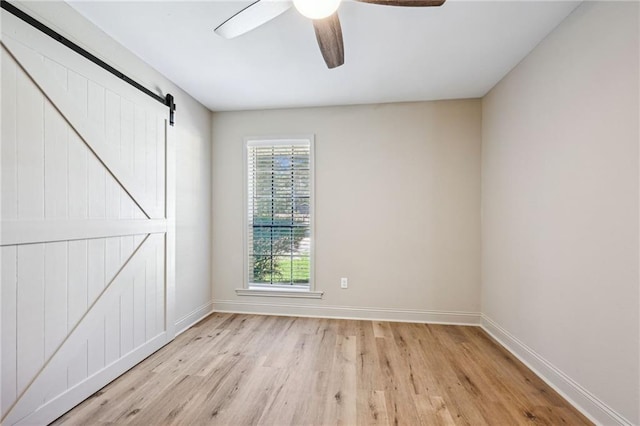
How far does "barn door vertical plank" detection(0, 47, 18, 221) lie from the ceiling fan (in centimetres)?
105

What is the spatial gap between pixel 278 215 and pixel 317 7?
2464 millimetres

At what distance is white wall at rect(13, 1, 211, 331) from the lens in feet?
7.16

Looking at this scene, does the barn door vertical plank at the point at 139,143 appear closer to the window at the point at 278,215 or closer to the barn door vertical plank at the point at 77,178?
the barn door vertical plank at the point at 77,178

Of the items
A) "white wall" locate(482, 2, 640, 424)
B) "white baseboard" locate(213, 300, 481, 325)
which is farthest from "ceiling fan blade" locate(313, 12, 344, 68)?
"white baseboard" locate(213, 300, 481, 325)

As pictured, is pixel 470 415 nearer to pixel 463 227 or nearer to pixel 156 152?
pixel 463 227

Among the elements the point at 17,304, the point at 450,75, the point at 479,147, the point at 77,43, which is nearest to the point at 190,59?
the point at 77,43

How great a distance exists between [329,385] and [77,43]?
2797 mm

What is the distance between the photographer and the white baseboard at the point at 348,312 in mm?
3135

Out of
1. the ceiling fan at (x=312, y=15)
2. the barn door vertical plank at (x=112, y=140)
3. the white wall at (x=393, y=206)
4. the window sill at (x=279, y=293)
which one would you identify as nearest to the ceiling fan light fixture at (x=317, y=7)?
the ceiling fan at (x=312, y=15)

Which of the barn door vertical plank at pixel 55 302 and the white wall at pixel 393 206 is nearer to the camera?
the barn door vertical plank at pixel 55 302

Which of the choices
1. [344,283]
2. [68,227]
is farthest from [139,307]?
[344,283]

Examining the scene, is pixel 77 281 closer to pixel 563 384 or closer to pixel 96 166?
pixel 96 166

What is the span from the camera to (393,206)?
3.23 metres

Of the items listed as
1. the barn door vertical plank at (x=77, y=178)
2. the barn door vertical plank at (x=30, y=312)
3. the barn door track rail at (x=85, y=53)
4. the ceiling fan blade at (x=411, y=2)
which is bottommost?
the barn door vertical plank at (x=30, y=312)
